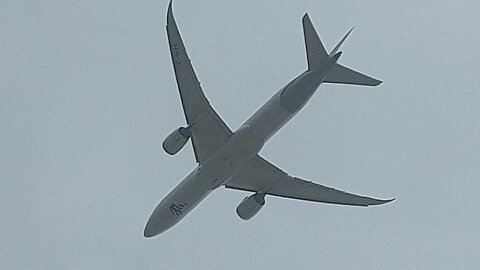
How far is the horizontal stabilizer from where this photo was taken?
154 ft

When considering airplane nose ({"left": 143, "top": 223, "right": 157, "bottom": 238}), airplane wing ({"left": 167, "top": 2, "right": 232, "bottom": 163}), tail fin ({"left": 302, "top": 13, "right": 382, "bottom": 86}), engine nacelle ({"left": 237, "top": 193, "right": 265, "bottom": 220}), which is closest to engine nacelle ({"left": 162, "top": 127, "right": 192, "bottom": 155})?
airplane wing ({"left": 167, "top": 2, "right": 232, "bottom": 163})

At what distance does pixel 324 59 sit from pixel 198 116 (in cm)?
701

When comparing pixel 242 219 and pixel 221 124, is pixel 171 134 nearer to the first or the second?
pixel 221 124

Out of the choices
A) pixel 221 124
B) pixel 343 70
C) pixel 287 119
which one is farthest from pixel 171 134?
pixel 343 70

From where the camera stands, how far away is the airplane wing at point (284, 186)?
5266 centimetres

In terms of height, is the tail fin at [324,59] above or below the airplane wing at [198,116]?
above

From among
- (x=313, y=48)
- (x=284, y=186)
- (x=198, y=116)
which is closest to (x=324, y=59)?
(x=313, y=48)

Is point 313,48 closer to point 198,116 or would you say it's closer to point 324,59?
point 324,59

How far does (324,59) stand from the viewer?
4625cm

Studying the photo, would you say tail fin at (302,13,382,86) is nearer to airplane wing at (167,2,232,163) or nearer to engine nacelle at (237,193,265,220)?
airplane wing at (167,2,232,163)

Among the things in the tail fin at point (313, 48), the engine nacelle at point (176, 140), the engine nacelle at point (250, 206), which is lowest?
the engine nacelle at point (176, 140)

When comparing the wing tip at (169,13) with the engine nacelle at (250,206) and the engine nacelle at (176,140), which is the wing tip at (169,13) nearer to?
the engine nacelle at (176,140)

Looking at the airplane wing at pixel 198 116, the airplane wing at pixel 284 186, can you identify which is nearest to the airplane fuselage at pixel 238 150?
the airplane wing at pixel 198 116

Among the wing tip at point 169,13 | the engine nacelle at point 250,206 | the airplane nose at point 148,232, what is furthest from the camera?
the engine nacelle at point 250,206
